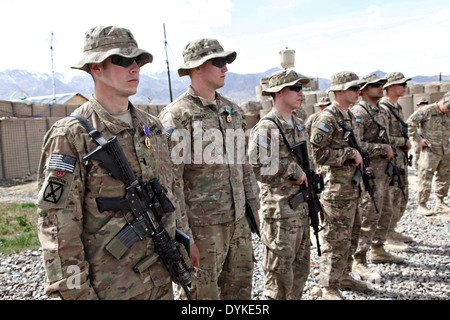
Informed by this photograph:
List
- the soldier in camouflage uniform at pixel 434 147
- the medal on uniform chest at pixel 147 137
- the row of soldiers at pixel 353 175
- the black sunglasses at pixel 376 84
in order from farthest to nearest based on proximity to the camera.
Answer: the soldier in camouflage uniform at pixel 434 147, the black sunglasses at pixel 376 84, the row of soldiers at pixel 353 175, the medal on uniform chest at pixel 147 137

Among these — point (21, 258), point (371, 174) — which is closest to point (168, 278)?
point (371, 174)

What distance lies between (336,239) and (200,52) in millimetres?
2380

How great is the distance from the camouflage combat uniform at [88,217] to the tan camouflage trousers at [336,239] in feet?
7.48

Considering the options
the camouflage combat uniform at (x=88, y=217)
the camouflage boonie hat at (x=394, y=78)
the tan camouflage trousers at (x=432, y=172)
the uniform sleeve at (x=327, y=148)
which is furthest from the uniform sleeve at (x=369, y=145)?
the camouflage combat uniform at (x=88, y=217)

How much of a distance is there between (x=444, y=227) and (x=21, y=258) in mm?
6688

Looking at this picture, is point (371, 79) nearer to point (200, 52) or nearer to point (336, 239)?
point (336, 239)

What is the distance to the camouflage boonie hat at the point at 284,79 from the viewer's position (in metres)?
3.32

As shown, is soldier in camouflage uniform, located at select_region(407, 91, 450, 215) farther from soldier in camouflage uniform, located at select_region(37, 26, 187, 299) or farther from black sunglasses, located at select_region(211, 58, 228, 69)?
soldier in camouflage uniform, located at select_region(37, 26, 187, 299)

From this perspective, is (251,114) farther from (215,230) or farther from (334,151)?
(215,230)

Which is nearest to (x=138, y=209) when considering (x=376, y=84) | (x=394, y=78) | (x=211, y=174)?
(x=211, y=174)

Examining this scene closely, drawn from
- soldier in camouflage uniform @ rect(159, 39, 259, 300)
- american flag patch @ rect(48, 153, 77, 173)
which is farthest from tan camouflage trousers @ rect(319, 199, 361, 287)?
american flag patch @ rect(48, 153, 77, 173)

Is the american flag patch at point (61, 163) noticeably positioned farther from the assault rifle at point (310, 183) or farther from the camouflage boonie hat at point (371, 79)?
the camouflage boonie hat at point (371, 79)
